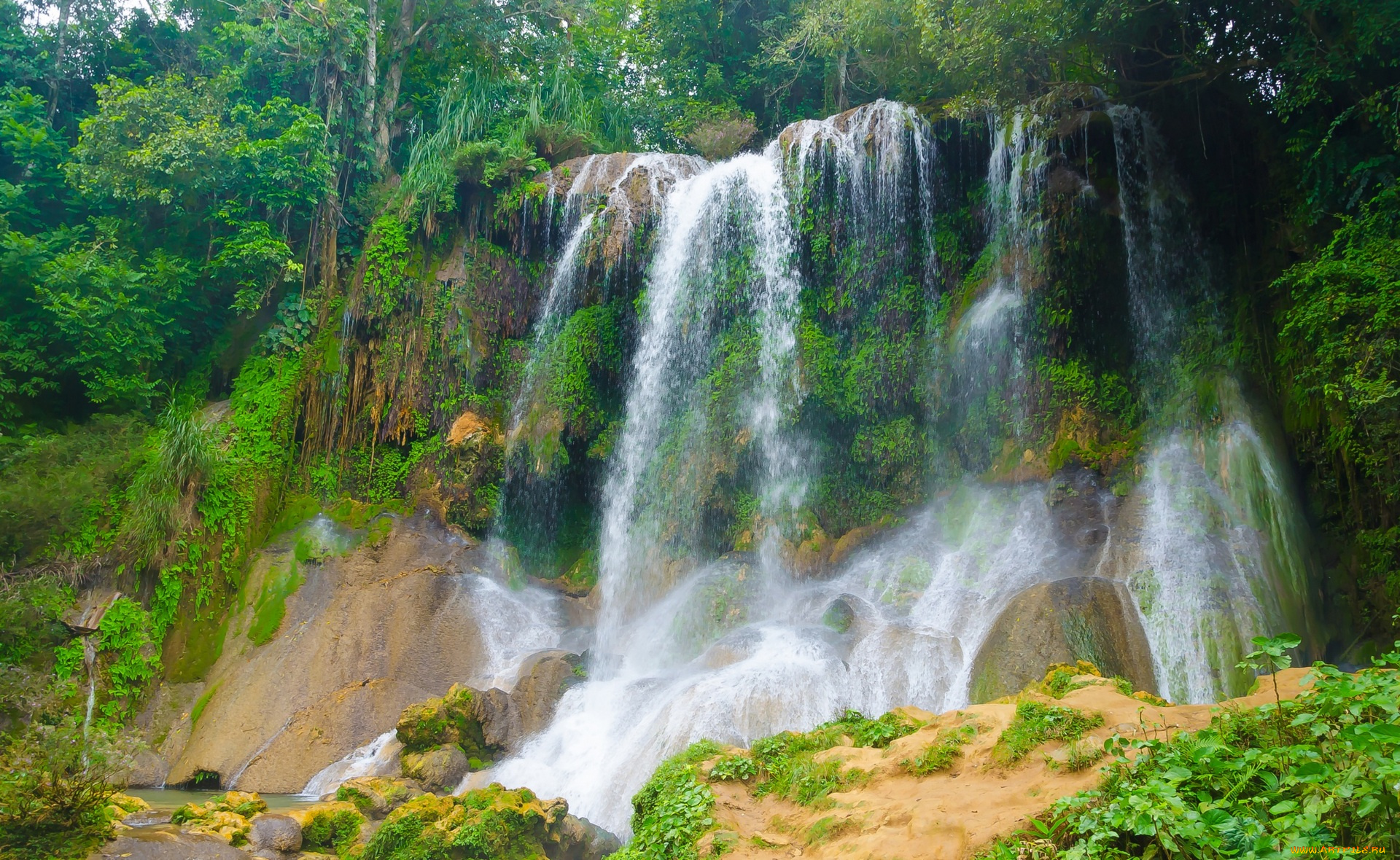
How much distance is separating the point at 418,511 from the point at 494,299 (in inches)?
173

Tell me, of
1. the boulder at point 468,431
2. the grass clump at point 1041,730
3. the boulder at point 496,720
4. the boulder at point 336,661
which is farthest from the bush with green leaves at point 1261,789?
the boulder at point 468,431

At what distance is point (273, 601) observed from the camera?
1310 cm

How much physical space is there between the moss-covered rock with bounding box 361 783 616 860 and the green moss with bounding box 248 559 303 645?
6.77 meters

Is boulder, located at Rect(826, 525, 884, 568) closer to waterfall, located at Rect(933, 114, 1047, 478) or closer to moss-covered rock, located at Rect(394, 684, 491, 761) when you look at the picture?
waterfall, located at Rect(933, 114, 1047, 478)

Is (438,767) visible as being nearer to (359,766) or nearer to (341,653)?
(359,766)

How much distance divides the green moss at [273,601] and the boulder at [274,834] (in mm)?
6017

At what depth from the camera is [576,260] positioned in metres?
15.1

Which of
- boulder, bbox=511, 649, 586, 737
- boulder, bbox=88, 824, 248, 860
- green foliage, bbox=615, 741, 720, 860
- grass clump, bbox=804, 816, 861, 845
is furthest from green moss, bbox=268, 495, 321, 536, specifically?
grass clump, bbox=804, 816, 861, 845

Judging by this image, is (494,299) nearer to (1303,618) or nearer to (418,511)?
(418,511)

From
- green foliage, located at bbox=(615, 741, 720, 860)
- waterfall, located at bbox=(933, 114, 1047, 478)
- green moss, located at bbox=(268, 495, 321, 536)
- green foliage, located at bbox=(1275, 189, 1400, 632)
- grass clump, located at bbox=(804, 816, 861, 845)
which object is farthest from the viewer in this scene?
green moss, located at bbox=(268, 495, 321, 536)

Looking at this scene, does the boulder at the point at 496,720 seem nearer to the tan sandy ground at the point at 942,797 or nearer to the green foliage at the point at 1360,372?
the tan sandy ground at the point at 942,797

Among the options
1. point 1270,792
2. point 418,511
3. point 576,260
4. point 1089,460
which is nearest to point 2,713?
point 418,511

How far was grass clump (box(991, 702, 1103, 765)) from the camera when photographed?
4848mm

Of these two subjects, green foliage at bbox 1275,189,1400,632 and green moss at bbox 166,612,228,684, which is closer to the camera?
green foliage at bbox 1275,189,1400,632
